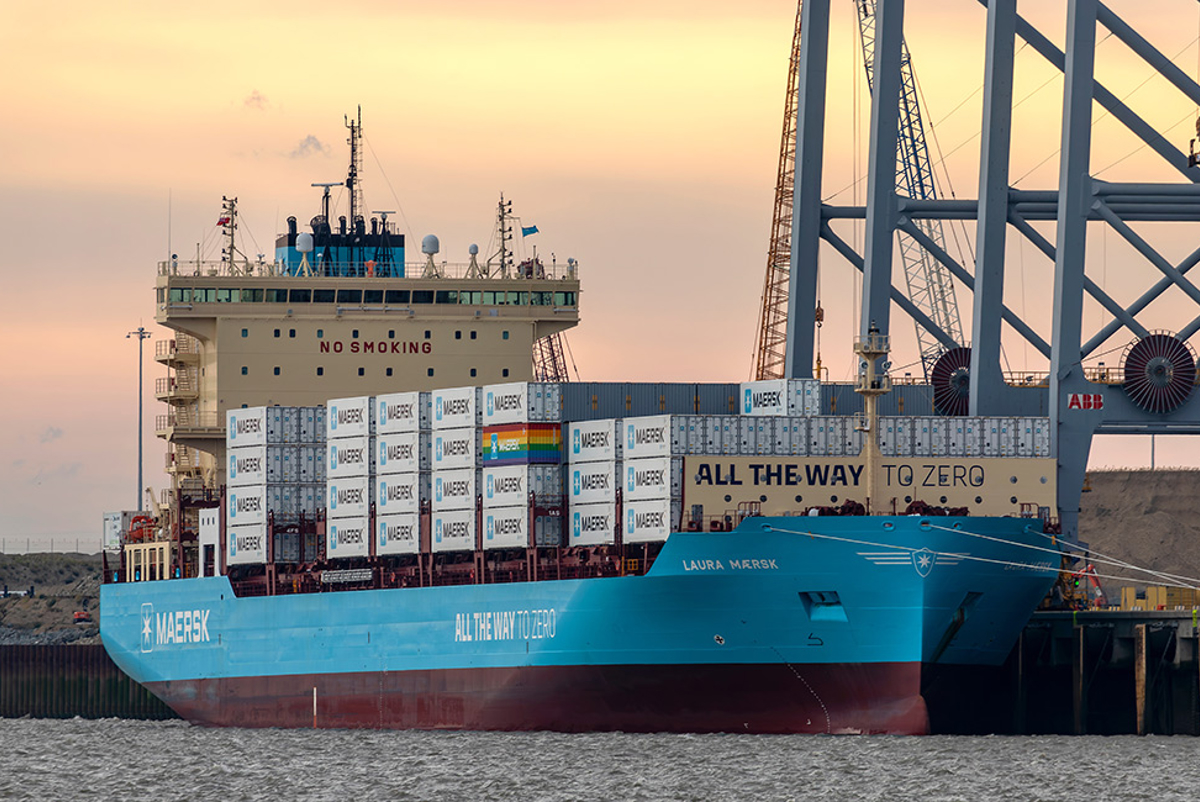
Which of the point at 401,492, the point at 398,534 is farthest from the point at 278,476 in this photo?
the point at 398,534

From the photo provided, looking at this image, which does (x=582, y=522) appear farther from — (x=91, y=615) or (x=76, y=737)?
(x=91, y=615)

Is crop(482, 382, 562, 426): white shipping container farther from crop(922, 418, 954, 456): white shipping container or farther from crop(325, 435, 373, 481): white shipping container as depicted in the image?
crop(922, 418, 954, 456): white shipping container

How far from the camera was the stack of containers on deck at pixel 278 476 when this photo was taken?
6012cm

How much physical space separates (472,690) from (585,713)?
3.78m

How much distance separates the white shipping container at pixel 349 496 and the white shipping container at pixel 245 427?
2609 millimetres

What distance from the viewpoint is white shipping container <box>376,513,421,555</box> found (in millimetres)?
56425

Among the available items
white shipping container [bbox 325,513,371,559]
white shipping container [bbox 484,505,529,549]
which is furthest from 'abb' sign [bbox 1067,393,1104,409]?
white shipping container [bbox 325,513,371,559]

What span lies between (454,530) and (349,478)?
425cm

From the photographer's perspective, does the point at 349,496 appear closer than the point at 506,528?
No

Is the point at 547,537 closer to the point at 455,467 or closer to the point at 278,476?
the point at 455,467

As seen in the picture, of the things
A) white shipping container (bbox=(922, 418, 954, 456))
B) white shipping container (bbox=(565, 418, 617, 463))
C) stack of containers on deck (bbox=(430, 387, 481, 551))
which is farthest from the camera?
stack of containers on deck (bbox=(430, 387, 481, 551))

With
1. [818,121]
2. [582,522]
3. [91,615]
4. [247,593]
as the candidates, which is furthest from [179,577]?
[91,615]

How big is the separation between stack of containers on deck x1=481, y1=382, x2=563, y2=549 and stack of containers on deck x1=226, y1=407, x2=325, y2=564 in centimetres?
743

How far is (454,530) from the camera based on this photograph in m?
55.3
